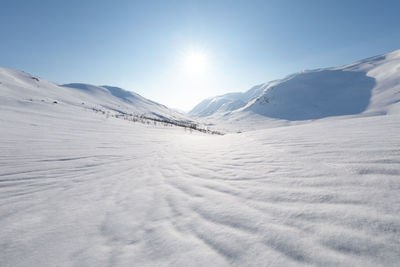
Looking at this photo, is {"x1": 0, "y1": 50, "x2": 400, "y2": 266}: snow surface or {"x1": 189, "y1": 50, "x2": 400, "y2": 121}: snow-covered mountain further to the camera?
{"x1": 189, "y1": 50, "x2": 400, "y2": 121}: snow-covered mountain

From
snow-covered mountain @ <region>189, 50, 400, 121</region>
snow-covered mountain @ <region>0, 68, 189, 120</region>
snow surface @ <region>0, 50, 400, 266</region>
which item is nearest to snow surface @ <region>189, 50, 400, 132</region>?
snow-covered mountain @ <region>189, 50, 400, 121</region>

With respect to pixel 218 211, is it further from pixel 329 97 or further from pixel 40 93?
pixel 329 97

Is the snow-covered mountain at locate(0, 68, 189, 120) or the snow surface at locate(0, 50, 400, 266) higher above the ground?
the snow-covered mountain at locate(0, 68, 189, 120)

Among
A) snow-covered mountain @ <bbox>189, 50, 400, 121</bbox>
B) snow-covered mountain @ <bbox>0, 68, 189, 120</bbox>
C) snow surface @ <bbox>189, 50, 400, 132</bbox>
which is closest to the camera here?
snow-covered mountain @ <bbox>0, 68, 189, 120</bbox>

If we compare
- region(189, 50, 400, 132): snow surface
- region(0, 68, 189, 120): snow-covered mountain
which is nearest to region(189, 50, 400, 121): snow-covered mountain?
region(189, 50, 400, 132): snow surface

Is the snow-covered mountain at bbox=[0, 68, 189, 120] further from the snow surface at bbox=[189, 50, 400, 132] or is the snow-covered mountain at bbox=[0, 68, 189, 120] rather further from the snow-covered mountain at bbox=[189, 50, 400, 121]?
the snow-covered mountain at bbox=[189, 50, 400, 121]

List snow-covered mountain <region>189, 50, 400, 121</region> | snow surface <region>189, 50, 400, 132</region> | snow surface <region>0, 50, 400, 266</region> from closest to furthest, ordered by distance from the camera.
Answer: snow surface <region>0, 50, 400, 266</region>
snow surface <region>189, 50, 400, 132</region>
snow-covered mountain <region>189, 50, 400, 121</region>

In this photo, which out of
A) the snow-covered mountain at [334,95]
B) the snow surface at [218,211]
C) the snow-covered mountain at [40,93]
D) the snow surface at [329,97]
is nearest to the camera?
the snow surface at [218,211]

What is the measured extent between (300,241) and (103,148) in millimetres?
4702

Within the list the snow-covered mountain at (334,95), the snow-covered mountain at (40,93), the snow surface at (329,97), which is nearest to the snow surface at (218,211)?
the snow-covered mountain at (40,93)

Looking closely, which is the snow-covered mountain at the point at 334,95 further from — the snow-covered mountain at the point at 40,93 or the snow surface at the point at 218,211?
the snow surface at the point at 218,211

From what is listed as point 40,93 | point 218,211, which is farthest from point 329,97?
point 40,93

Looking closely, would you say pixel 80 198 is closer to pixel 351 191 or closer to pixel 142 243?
pixel 142 243

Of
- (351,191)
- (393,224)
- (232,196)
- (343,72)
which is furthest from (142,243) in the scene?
(343,72)
